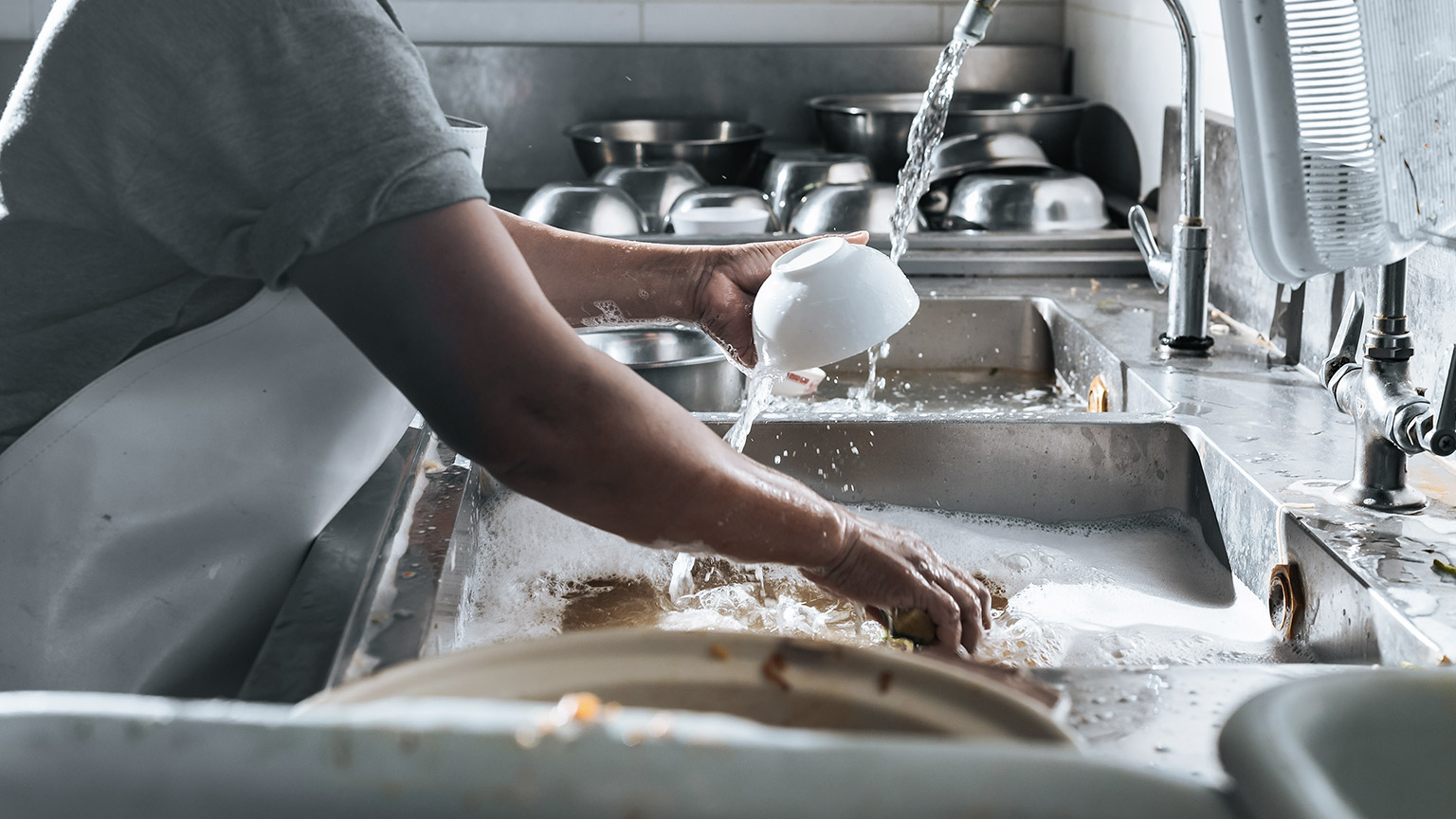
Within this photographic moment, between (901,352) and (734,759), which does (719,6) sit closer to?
(901,352)

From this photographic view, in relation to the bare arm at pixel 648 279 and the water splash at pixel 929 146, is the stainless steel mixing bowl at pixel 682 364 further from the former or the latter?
the water splash at pixel 929 146

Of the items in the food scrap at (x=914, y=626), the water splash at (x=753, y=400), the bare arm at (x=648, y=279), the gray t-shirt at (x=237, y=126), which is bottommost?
the food scrap at (x=914, y=626)

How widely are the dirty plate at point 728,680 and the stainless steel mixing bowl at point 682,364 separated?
2.37 ft

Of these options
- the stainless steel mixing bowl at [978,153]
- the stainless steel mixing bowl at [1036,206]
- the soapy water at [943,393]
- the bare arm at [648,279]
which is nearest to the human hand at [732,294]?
the bare arm at [648,279]

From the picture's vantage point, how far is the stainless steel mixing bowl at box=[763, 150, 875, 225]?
226 centimetres

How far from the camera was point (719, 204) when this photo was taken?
82.8 inches

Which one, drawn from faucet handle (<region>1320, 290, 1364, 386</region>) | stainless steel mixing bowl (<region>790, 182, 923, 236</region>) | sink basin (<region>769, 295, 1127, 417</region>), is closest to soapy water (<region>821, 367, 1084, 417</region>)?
sink basin (<region>769, 295, 1127, 417</region>)

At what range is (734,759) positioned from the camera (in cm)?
33

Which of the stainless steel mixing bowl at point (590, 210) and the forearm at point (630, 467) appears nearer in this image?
the forearm at point (630, 467)

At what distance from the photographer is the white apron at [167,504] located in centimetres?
81

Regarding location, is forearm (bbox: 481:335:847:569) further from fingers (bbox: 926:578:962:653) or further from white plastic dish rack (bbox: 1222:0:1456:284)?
white plastic dish rack (bbox: 1222:0:1456:284)

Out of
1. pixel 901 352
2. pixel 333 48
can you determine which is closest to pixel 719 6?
pixel 901 352

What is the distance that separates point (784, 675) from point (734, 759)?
0.52 ft

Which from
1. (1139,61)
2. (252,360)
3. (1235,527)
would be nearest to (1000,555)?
(1235,527)
